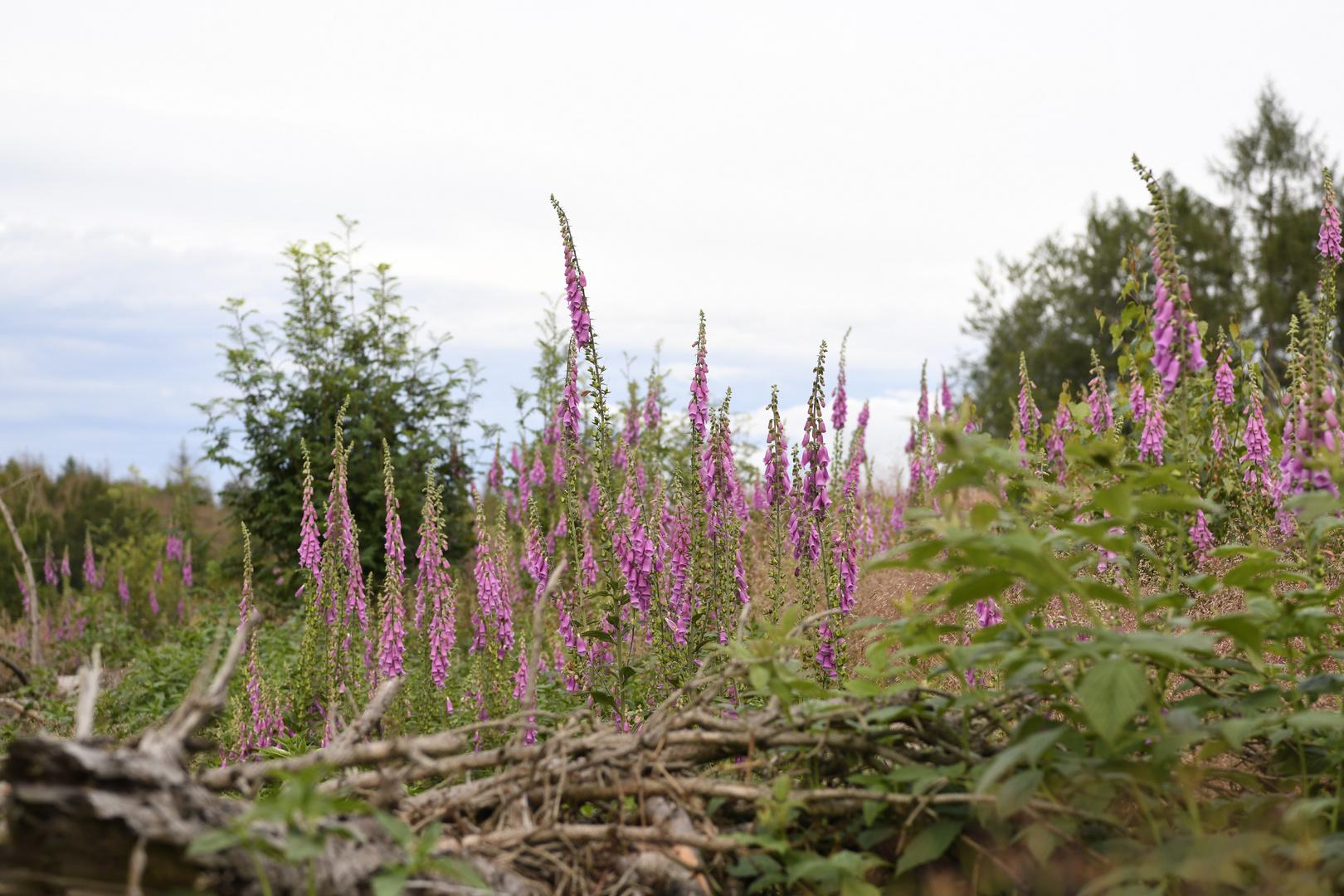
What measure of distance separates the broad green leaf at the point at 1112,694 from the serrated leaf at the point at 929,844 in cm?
38

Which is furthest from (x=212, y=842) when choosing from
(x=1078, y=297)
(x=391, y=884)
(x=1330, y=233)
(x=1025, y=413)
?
(x=1078, y=297)

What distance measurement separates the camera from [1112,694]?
1.34 meters

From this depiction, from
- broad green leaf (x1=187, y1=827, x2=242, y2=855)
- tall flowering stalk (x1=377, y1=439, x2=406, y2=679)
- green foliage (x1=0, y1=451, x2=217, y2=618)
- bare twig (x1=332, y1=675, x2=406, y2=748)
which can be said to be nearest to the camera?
broad green leaf (x1=187, y1=827, x2=242, y2=855)

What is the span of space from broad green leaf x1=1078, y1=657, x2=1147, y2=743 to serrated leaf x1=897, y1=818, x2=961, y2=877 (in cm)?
38

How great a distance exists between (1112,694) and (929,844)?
1.51 ft

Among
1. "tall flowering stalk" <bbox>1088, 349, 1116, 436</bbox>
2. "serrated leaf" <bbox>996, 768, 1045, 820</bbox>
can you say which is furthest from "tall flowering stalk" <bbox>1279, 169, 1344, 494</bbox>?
"tall flowering stalk" <bbox>1088, 349, 1116, 436</bbox>

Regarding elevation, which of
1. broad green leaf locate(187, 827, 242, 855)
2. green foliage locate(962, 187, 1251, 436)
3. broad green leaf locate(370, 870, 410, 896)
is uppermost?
green foliage locate(962, 187, 1251, 436)

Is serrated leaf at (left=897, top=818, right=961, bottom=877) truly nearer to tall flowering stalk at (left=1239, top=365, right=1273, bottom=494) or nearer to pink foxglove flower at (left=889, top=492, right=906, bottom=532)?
tall flowering stalk at (left=1239, top=365, right=1273, bottom=494)

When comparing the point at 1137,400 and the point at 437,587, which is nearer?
the point at 1137,400

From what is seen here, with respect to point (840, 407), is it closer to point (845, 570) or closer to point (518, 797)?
point (845, 570)

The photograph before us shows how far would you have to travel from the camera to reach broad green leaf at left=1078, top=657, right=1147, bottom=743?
130 centimetres

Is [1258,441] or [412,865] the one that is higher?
[1258,441]

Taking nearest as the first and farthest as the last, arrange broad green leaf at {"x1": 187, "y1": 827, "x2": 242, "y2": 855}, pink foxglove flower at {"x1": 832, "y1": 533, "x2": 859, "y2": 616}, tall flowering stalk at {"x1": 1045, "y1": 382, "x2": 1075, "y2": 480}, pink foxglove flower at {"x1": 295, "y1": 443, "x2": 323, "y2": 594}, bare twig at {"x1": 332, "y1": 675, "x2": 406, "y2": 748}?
broad green leaf at {"x1": 187, "y1": 827, "x2": 242, "y2": 855} → bare twig at {"x1": 332, "y1": 675, "x2": 406, "y2": 748} → pink foxglove flower at {"x1": 832, "y1": 533, "x2": 859, "y2": 616} → pink foxglove flower at {"x1": 295, "y1": 443, "x2": 323, "y2": 594} → tall flowering stalk at {"x1": 1045, "y1": 382, "x2": 1075, "y2": 480}

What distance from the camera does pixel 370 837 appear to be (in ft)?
4.74
